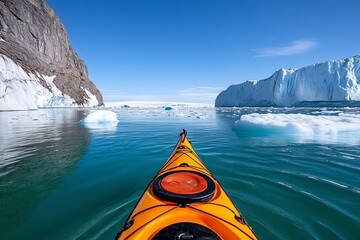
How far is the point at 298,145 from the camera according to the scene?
22.0ft

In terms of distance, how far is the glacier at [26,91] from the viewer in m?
25.9

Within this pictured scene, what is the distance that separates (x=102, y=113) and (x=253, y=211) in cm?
1351

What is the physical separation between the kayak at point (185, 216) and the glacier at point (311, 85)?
45450 millimetres

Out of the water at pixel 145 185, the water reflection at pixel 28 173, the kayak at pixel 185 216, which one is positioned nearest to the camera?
the kayak at pixel 185 216

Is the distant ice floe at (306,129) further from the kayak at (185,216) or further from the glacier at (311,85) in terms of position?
the glacier at (311,85)

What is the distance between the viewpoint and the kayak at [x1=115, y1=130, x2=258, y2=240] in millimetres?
1542

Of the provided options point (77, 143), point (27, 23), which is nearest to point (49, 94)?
point (27, 23)

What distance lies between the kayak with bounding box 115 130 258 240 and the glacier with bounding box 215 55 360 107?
45.5 metres

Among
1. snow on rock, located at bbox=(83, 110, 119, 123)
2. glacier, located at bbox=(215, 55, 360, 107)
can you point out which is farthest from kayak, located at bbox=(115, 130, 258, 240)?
glacier, located at bbox=(215, 55, 360, 107)

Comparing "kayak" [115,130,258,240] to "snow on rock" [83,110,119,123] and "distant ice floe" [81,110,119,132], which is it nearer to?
"distant ice floe" [81,110,119,132]

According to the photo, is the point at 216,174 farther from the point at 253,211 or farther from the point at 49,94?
the point at 49,94

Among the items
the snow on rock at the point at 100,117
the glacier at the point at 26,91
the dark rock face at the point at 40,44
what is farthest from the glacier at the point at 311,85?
the dark rock face at the point at 40,44

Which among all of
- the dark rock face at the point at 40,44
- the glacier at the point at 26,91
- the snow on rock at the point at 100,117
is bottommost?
the snow on rock at the point at 100,117

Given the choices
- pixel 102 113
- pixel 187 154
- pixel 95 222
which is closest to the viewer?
pixel 95 222
